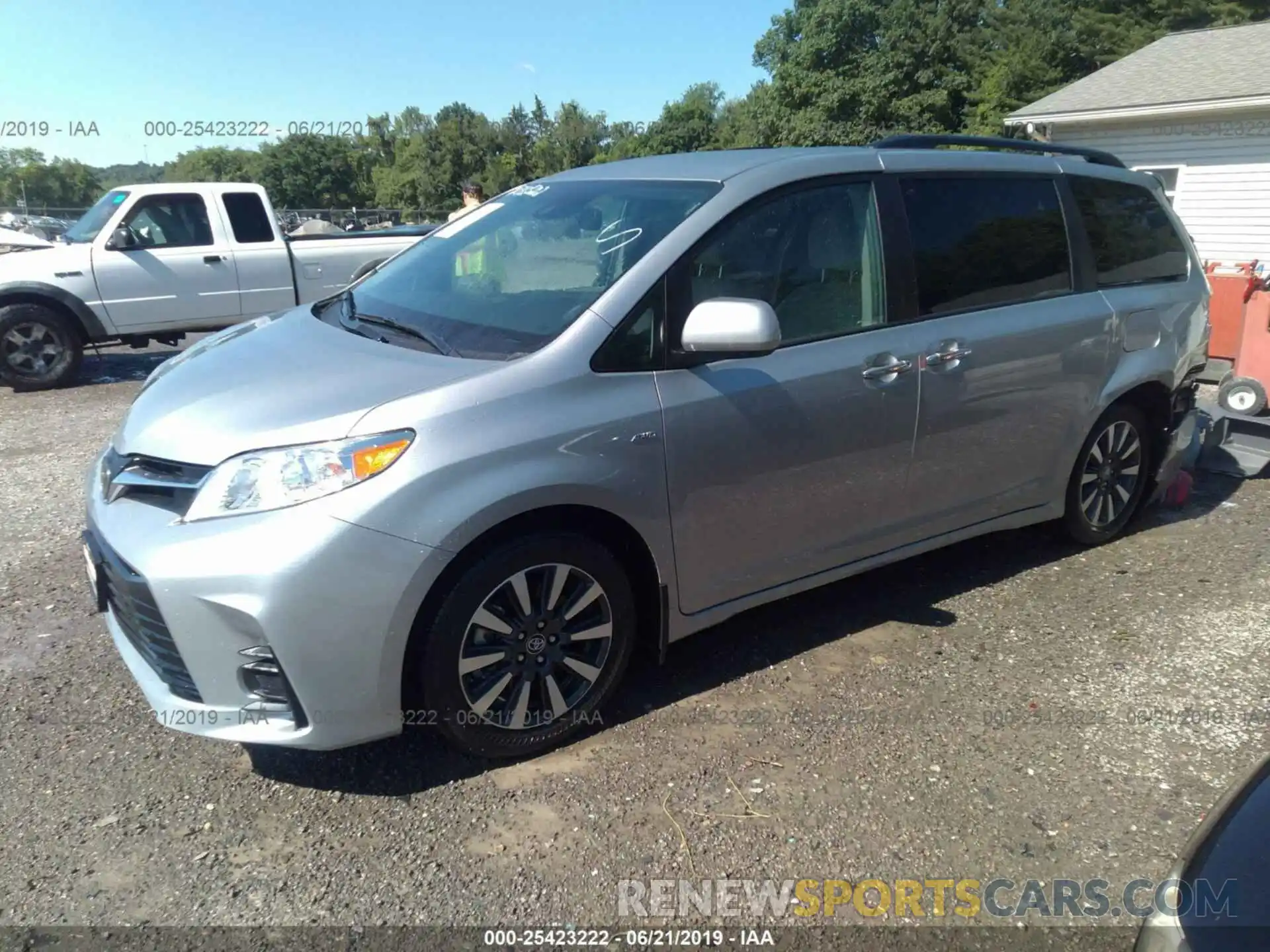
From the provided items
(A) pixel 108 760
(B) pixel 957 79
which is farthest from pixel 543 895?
(B) pixel 957 79

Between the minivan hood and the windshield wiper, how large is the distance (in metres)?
0.05

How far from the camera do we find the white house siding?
1416cm

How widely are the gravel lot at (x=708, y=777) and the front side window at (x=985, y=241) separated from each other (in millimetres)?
1401

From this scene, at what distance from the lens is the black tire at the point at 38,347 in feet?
29.8

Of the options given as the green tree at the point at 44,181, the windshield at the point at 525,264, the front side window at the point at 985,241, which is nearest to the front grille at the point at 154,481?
the windshield at the point at 525,264

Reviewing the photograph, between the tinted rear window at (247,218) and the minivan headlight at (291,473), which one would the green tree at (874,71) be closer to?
the tinted rear window at (247,218)

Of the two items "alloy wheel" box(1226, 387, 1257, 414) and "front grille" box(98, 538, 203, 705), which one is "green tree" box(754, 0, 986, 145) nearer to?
"alloy wheel" box(1226, 387, 1257, 414)

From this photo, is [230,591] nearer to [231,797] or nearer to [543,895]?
[231,797]

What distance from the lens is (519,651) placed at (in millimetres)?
3029

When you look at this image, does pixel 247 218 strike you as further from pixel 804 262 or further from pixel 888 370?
pixel 888 370

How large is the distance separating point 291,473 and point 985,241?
3041 millimetres

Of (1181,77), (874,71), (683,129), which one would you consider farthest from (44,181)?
(1181,77)

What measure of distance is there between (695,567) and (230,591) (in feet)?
4.93

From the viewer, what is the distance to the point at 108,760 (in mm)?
3146
